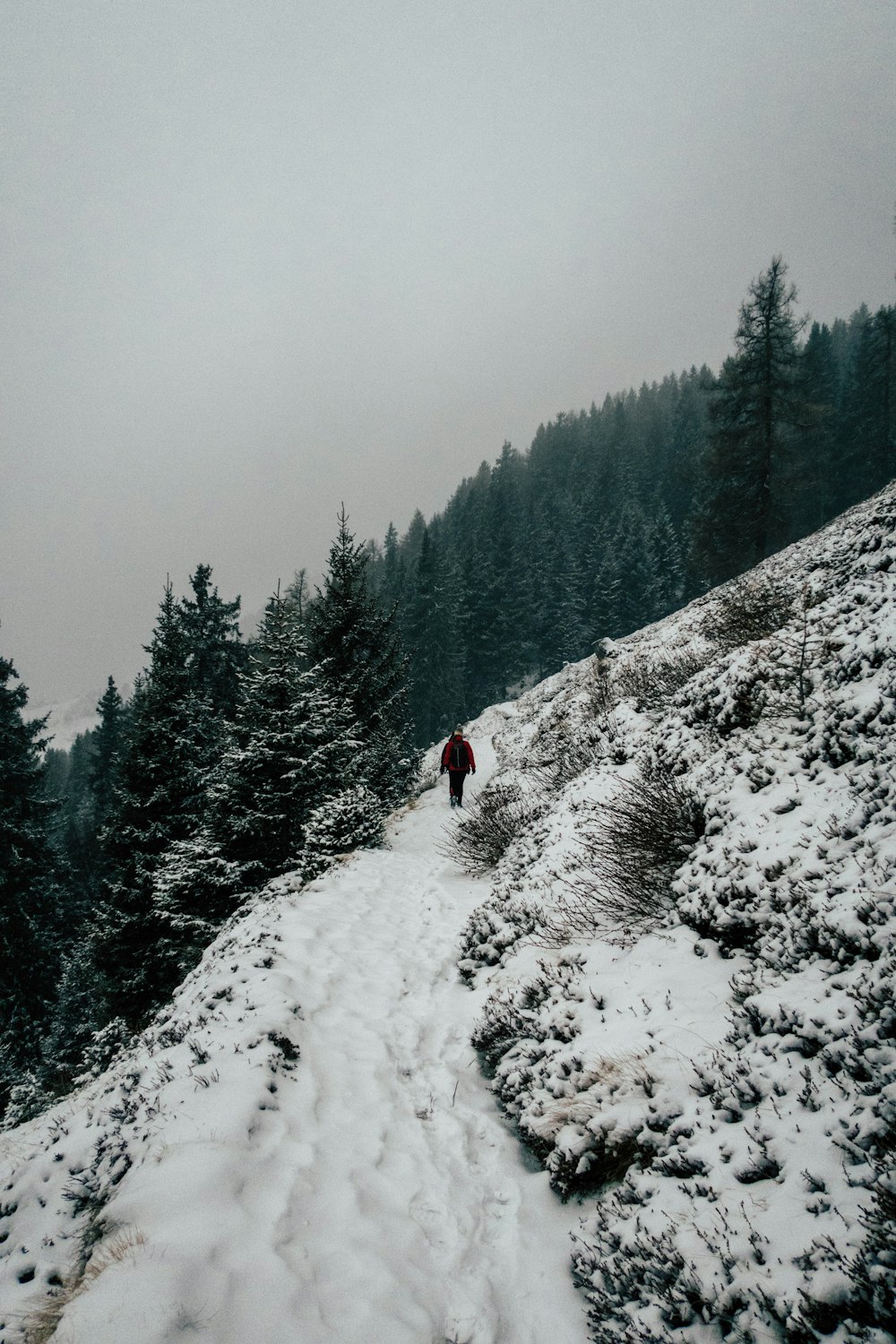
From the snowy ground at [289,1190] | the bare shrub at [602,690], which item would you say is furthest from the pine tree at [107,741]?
the snowy ground at [289,1190]

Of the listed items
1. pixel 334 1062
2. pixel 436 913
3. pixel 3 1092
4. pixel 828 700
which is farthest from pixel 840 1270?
pixel 3 1092

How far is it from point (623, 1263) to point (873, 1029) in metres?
1.65

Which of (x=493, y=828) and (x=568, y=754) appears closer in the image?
(x=493, y=828)

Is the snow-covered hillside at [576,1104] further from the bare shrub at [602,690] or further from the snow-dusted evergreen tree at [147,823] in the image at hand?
the snow-dusted evergreen tree at [147,823]

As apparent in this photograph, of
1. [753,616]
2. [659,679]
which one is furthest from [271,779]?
[753,616]

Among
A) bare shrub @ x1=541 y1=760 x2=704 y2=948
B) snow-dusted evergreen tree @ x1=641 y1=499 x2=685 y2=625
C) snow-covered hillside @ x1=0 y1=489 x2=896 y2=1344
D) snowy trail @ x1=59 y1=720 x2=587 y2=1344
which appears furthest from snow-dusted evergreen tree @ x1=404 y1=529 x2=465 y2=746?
snowy trail @ x1=59 y1=720 x2=587 y2=1344

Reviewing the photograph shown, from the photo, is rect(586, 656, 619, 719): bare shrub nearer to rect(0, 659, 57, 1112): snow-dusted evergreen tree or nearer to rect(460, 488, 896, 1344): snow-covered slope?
rect(460, 488, 896, 1344): snow-covered slope

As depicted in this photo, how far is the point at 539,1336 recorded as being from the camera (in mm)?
2627

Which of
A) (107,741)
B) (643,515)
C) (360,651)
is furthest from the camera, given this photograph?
(643,515)

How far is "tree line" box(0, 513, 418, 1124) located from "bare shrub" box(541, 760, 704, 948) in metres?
5.17

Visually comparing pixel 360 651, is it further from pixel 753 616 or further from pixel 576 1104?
pixel 576 1104

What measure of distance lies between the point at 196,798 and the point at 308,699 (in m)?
5.34

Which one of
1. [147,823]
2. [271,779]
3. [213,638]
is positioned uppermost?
[213,638]

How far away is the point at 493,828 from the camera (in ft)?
32.7
